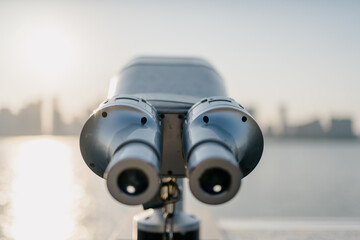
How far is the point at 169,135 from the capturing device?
7.18ft

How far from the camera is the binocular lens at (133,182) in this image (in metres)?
A: 1.50

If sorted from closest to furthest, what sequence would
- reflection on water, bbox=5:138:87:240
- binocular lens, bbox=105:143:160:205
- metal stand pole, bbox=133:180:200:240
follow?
binocular lens, bbox=105:143:160:205, metal stand pole, bbox=133:180:200:240, reflection on water, bbox=5:138:87:240

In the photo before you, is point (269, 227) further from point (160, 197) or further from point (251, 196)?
point (251, 196)

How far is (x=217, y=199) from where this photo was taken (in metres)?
1.54

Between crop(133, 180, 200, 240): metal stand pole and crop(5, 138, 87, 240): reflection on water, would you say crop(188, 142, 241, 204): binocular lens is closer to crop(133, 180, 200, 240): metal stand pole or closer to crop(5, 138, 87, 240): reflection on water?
crop(133, 180, 200, 240): metal stand pole

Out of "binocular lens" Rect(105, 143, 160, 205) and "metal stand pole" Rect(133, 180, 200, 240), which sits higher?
"binocular lens" Rect(105, 143, 160, 205)

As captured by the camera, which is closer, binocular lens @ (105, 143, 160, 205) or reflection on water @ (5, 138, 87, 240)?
binocular lens @ (105, 143, 160, 205)

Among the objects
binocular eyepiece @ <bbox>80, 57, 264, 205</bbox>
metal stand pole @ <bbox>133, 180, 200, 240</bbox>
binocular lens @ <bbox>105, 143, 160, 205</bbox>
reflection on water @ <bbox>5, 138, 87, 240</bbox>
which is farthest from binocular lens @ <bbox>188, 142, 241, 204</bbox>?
reflection on water @ <bbox>5, 138, 87, 240</bbox>

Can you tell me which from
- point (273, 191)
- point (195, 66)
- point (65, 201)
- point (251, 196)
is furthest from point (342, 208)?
point (195, 66)

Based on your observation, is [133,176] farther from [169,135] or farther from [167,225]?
[167,225]

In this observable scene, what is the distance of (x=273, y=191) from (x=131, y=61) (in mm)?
37194

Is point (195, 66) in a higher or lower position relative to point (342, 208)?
higher

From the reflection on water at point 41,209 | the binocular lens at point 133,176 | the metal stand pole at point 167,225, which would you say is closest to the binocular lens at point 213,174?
the binocular lens at point 133,176

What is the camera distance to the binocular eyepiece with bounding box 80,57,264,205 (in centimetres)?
149
